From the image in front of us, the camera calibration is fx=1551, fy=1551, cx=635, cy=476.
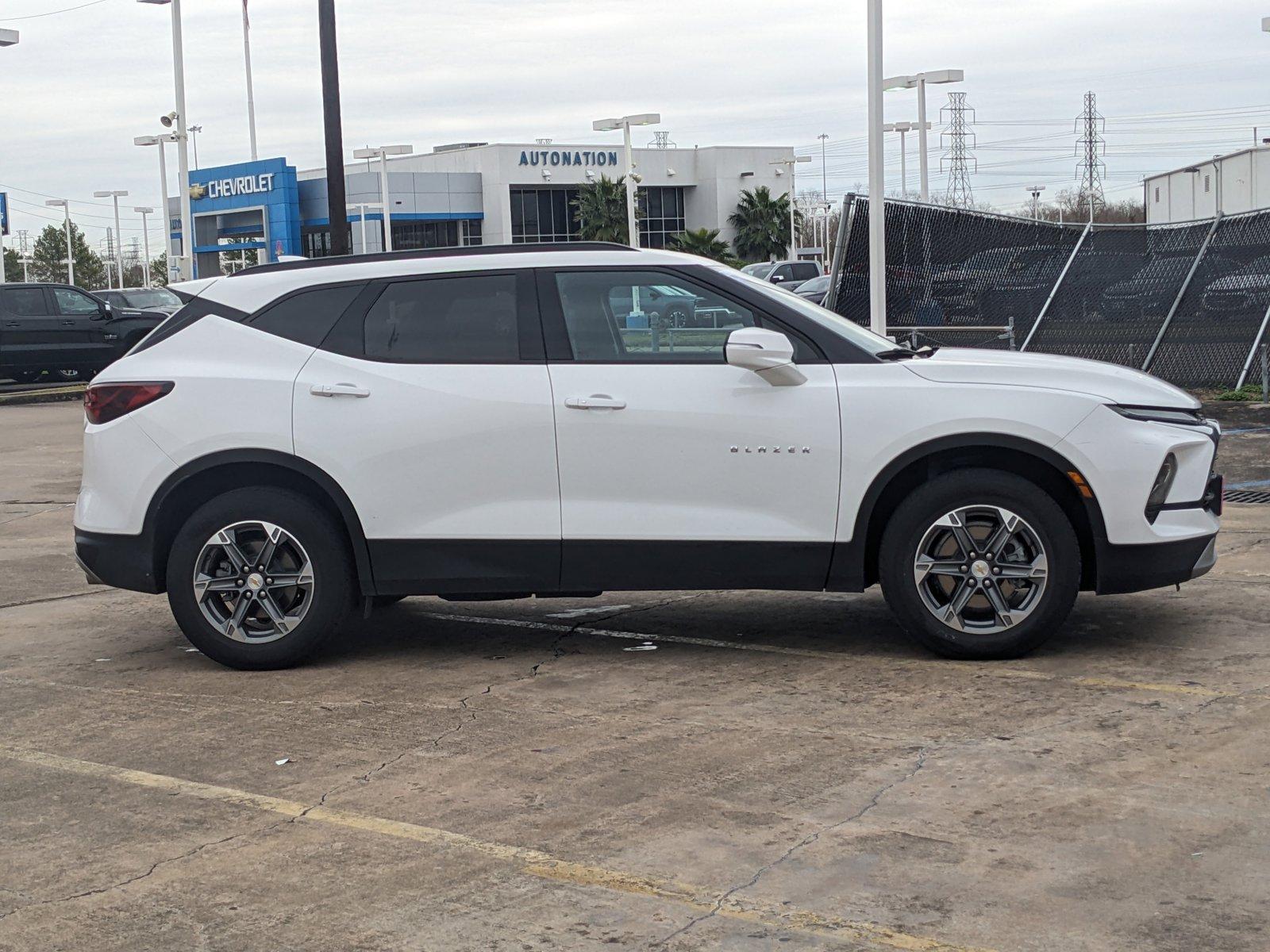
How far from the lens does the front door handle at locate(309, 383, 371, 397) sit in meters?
6.63

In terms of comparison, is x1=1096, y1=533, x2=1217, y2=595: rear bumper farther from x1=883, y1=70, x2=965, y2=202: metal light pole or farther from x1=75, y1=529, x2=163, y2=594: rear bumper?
x1=883, y1=70, x2=965, y2=202: metal light pole

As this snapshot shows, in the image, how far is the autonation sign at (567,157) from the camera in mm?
78438

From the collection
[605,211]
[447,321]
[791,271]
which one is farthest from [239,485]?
[605,211]

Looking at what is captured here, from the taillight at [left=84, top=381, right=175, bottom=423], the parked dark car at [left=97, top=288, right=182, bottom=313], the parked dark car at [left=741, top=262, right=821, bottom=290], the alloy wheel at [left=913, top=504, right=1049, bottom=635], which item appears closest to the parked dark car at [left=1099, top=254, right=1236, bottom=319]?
the alloy wheel at [left=913, top=504, right=1049, bottom=635]

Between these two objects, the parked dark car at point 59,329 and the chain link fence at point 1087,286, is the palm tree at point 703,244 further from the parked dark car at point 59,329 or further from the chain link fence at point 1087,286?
the chain link fence at point 1087,286

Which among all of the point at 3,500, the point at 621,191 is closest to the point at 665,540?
the point at 3,500

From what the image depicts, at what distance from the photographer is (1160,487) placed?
6.33 metres

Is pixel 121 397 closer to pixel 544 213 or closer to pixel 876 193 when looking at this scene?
pixel 876 193

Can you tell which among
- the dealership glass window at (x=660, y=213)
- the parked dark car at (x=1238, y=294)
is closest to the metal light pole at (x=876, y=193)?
the parked dark car at (x=1238, y=294)

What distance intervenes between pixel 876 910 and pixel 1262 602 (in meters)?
4.25

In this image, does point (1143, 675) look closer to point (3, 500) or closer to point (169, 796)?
point (169, 796)

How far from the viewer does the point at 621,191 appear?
76.0m

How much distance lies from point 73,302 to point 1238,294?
19880 millimetres

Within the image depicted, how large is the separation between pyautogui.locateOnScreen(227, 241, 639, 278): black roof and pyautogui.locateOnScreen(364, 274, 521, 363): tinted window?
130mm
